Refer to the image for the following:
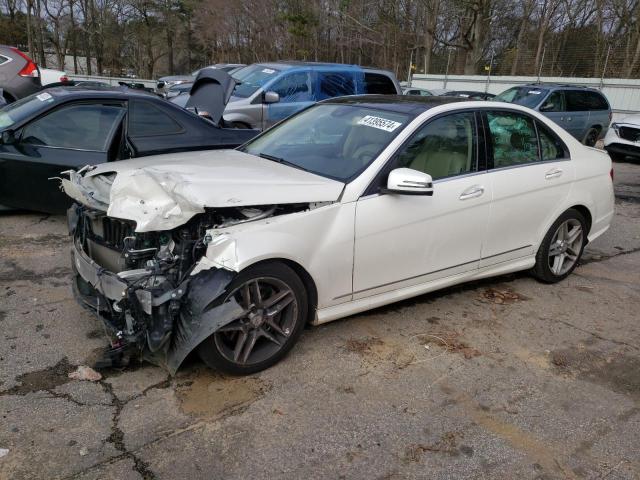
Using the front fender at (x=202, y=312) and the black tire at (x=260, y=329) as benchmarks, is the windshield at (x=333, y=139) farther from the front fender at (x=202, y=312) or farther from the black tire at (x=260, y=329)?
the front fender at (x=202, y=312)

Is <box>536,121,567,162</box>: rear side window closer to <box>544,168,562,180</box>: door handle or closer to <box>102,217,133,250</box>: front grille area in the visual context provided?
<box>544,168,562,180</box>: door handle

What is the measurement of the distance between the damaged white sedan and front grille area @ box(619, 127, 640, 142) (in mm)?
9203

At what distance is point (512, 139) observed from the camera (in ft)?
14.5

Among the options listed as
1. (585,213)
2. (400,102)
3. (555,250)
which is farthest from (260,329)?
(585,213)

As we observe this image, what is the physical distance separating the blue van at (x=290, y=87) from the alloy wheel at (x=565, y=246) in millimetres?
5558

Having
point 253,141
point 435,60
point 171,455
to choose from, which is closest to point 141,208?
point 171,455

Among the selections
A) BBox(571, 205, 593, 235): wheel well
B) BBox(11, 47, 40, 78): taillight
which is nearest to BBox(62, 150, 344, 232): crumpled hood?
BBox(571, 205, 593, 235): wheel well

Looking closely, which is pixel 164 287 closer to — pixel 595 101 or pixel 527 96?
pixel 527 96

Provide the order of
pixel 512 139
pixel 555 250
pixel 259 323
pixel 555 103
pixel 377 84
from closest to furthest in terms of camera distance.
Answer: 1. pixel 259 323
2. pixel 512 139
3. pixel 555 250
4. pixel 377 84
5. pixel 555 103

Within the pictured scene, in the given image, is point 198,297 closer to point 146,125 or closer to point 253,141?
point 253,141

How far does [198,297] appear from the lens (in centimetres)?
287

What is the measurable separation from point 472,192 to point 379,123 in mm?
856

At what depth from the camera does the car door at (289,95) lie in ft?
30.7

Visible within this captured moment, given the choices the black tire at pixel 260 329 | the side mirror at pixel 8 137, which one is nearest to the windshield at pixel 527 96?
the side mirror at pixel 8 137
